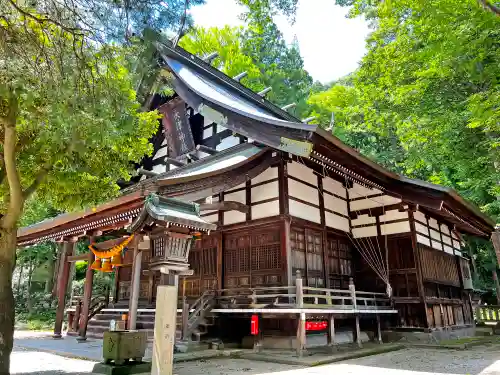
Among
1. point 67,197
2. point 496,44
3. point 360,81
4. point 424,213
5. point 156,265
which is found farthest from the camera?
point 360,81

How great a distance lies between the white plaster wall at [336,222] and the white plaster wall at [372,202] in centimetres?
70

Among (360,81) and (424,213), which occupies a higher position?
(360,81)

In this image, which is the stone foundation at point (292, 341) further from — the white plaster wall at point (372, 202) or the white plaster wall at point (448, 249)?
the white plaster wall at point (448, 249)

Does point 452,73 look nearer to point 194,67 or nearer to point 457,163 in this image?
point 457,163

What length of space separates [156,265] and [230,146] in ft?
26.0

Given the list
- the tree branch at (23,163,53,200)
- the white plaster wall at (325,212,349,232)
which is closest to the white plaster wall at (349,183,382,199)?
the white plaster wall at (325,212,349,232)

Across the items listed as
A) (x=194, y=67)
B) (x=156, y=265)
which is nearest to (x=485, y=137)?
(x=194, y=67)

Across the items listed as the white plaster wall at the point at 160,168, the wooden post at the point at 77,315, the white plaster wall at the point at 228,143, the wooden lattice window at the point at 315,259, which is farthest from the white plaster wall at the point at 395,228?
the wooden post at the point at 77,315

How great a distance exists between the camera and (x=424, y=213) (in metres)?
14.1

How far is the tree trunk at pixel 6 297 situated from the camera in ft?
19.0

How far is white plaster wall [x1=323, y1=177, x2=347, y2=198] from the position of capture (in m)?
12.8

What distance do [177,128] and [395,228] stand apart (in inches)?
355

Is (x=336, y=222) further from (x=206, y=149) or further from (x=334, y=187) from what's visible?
(x=206, y=149)

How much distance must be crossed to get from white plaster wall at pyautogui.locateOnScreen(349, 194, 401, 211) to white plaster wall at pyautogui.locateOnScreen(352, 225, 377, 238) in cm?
76
